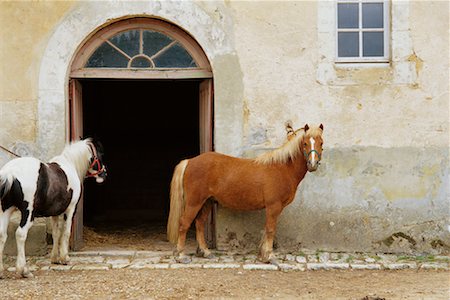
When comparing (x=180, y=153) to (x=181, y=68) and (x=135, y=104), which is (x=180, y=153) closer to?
(x=135, y=104)

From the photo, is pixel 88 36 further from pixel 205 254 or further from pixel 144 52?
pixel 205 254

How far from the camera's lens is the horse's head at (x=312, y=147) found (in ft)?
22.4

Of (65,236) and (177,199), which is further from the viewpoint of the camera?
(177,199)

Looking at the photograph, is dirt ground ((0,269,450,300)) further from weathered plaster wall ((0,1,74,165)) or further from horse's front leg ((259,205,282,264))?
weathered plaster wall ((0,1,74,165))

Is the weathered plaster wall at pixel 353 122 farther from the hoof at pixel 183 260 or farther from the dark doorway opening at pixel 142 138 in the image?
the dark doorway opening at pixel 142 138

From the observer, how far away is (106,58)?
7.91 m

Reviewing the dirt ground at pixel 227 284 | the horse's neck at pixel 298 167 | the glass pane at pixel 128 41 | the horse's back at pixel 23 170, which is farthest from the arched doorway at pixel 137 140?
the horse's back at pixel 23 170

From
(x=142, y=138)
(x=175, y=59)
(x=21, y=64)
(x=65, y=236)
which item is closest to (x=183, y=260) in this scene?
(x=65, y=236)

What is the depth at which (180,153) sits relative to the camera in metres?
13.3

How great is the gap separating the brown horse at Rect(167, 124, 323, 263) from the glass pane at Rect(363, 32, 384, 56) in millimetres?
1610

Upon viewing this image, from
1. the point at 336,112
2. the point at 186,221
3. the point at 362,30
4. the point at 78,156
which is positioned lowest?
the point at 186,221

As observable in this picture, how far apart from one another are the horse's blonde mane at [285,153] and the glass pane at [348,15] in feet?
6.03

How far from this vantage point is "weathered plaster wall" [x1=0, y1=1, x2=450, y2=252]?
25.4ft

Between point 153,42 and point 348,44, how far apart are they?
268 centimetres
